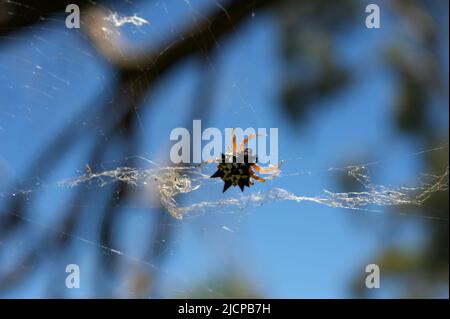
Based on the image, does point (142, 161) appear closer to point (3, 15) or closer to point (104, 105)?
point (104, 105)

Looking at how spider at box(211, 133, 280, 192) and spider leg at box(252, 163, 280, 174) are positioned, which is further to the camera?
spider leg at box(252, 163, 280, 174)

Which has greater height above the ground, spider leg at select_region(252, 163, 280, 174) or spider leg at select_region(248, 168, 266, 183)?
spider leg at select_region(252, 163, 280, 174)

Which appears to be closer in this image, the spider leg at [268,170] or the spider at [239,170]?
the spider at [239,170]

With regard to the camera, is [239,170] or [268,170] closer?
[239,170]

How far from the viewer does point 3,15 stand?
1647 mm

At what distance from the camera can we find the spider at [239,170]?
1.73 meters

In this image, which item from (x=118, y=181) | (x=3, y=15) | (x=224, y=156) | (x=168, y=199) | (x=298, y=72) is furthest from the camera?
(x=298, y=72)

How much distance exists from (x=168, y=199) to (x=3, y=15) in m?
0.81

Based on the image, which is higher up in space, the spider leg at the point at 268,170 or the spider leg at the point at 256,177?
the spider leg at the point at 268,170

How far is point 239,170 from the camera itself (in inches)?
68.9

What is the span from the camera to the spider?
1.73 meters
